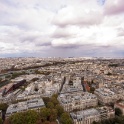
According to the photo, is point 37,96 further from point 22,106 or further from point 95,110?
point 95,110

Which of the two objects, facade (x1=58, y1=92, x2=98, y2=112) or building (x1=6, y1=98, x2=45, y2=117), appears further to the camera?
facade (x1=58, y1=92, x2=98, y2=112)

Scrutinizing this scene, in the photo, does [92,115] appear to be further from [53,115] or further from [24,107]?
[24,107]

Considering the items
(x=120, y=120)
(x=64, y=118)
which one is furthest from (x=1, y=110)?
(x=120, y=120)

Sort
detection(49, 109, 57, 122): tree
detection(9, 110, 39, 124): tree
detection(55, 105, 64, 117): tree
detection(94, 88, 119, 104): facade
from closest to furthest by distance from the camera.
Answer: detection(9, 110, 39, 124): tree, detection(49, 109, 57, 122): tree, detection(55, 105, 64, 117): tree, detection(94, 88, 119, 104): facade

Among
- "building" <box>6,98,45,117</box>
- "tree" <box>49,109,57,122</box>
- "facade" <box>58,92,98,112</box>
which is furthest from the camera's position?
"facade" <box>58,92,98,112</box>

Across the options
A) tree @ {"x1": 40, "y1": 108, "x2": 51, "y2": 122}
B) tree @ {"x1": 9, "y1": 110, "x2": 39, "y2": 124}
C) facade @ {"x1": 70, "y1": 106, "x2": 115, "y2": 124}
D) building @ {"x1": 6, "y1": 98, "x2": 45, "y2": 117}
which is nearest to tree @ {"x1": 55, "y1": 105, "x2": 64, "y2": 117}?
facade @ {"x1": 70, "y1": 106, "x2": 115, "y2": 124}

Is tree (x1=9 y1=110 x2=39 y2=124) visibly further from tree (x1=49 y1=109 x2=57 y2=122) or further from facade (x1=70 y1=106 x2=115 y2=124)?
facade (x1=70 y1=106 x2=115 y2=124)

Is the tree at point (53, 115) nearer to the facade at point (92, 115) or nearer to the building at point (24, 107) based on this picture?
the facade at point (92, 115)

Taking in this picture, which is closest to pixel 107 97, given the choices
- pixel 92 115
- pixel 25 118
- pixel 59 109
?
pixel 92 115
